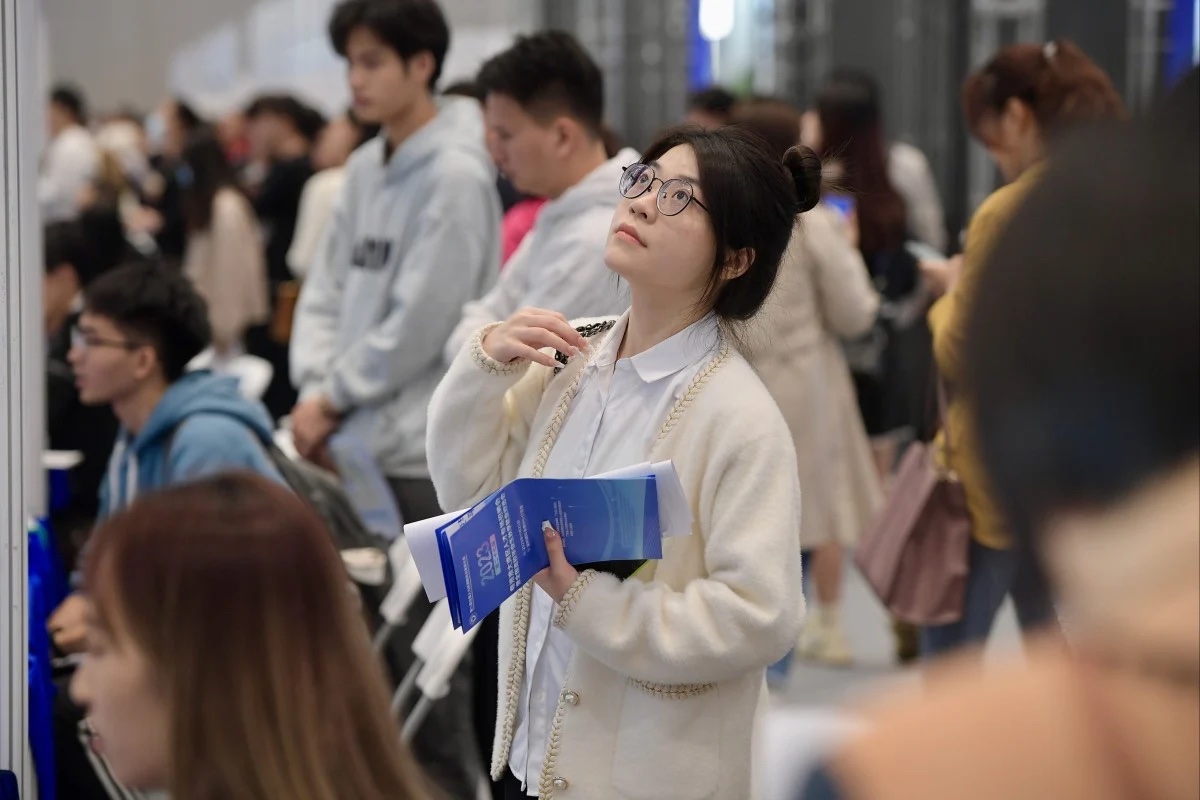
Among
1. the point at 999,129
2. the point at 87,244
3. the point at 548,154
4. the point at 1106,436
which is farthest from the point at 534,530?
the point at 87,244

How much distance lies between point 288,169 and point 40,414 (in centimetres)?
485

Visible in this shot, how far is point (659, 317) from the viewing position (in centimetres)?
209

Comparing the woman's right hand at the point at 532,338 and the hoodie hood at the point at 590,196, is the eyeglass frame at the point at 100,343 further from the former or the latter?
the woman's right hand at the point at 532,338

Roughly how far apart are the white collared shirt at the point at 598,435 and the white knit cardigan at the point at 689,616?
2cm

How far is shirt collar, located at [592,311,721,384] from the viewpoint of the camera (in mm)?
2059

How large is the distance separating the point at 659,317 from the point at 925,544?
1561mm

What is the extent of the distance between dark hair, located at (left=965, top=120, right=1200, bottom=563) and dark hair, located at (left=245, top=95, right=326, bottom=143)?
862cm

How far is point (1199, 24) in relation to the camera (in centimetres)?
626

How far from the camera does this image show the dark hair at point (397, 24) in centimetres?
354

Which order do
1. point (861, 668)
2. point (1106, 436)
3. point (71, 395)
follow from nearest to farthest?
point (1106, 436) < point (71, 395) < point (861, 668)

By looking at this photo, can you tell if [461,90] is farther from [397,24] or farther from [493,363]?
[493,363]

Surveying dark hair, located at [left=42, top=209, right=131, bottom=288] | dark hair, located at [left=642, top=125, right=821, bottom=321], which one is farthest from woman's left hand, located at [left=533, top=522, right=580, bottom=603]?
dark hair, located at [left=42, top=209, right=131, bottom=288]

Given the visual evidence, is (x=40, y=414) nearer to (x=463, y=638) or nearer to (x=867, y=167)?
(x=463, y=638)

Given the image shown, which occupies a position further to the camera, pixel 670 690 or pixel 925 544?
pixel 925 544
